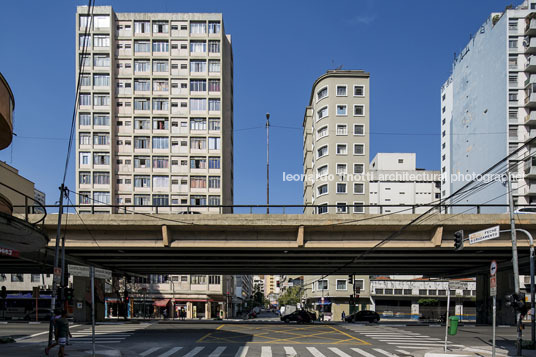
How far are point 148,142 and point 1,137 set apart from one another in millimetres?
65821

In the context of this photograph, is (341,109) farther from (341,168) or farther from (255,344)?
(255,344)

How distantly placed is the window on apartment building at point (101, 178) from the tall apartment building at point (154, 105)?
0.86 metres

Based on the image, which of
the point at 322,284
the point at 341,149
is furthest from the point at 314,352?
the point at 341,149

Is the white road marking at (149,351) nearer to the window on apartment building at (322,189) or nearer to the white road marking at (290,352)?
the white road marking at (290,352)

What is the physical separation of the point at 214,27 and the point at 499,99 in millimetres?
49119

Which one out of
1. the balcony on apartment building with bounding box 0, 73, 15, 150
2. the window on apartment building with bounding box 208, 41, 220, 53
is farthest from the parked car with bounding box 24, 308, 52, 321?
the balcony on apartment building with bounding box 0, 73, 15, 150

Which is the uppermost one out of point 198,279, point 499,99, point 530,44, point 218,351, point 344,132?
point 530,44

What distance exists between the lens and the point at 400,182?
4321 inches

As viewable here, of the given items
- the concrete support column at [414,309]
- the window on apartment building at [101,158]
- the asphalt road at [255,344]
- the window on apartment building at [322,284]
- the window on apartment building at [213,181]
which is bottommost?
the concrete support column at [414,309]

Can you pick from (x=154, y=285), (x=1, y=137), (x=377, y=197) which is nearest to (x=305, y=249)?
(x=1, y=137)

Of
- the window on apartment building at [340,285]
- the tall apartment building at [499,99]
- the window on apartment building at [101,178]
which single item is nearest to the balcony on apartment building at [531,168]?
the tall apartment building at [499,99]

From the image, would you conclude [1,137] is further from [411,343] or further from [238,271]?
[238,271]

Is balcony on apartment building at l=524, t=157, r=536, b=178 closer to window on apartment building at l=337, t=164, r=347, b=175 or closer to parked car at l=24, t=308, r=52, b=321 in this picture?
window on apartment building at l=337, t=164, r=347, b=175

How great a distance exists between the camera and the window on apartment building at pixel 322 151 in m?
77.3
